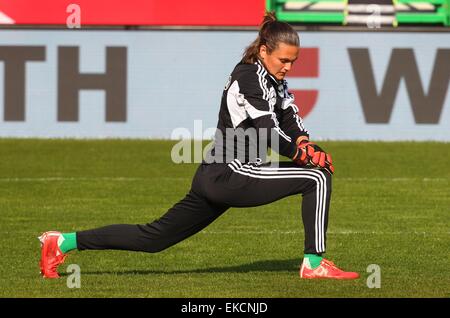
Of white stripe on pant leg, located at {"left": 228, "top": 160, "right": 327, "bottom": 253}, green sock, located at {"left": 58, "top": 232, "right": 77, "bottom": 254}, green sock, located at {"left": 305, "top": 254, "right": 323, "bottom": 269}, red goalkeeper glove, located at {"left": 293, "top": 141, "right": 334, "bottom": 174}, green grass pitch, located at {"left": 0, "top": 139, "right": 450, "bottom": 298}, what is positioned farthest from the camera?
green sock, located at {"left": 58, "top": 232, "right": 77, "bottom": 254}

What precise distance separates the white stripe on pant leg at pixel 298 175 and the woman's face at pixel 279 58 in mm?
706

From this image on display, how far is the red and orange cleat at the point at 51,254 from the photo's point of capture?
9.66 meters

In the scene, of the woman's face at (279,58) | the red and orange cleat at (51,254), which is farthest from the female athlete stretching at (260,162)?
the red and orange cleat at (51,254)

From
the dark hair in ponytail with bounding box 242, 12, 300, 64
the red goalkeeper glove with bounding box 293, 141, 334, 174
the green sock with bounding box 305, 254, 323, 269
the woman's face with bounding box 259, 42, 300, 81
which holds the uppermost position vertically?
the dark hair in ponytail with bounding box 242, 12, 300, 64

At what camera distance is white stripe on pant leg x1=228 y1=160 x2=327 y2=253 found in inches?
362

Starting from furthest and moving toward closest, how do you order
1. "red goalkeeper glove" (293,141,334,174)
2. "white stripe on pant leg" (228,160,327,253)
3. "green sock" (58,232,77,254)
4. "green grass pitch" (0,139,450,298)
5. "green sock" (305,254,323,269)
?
"green sock" (58,232,77,254) → "green sock" (305,254,323,269) → "green grass pitch" (0,139,450,298) → "white stripe on pant leg" (228,160,327,253) → "red goalkeeper glove" (293,141,334,174)

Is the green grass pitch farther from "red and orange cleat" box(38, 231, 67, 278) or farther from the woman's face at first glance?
the woman's face

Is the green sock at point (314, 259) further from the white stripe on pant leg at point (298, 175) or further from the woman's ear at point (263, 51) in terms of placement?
the woman's ear at point (263, 51)

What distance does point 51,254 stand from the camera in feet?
31.7

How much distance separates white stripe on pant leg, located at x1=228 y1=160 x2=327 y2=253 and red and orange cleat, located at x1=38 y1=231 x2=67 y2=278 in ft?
5.02

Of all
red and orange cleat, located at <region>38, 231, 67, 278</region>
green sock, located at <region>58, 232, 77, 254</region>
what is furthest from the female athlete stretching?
red and orange cleat, located at <region>38, 231, 67, 278</region>

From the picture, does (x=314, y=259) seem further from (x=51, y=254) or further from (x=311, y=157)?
(x=51, y=254)

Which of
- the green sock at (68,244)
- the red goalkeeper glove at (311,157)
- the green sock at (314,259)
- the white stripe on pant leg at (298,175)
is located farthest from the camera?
the green sock at (68,244)
